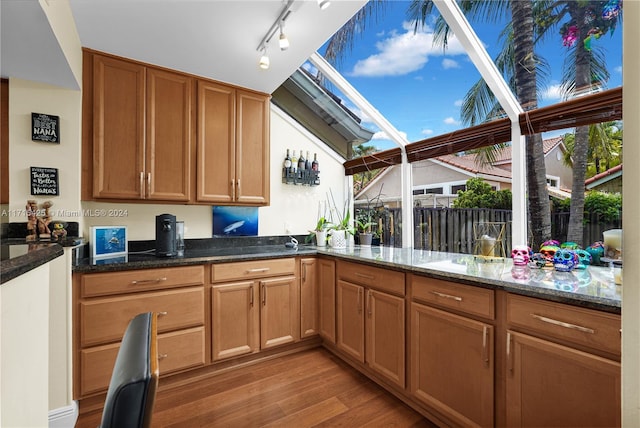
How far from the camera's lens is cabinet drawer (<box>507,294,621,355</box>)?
1177 millimetres

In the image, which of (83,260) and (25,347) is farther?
(83,260)

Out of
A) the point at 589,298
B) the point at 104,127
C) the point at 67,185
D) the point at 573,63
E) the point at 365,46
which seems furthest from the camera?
the point at 365,46

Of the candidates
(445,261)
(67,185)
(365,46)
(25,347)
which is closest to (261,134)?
(365,46)

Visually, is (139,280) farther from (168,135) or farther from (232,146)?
(232,146)

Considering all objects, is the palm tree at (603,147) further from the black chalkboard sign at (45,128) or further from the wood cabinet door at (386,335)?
the black chalkboard sign at (45,128)

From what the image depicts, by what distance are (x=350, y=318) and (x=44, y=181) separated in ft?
7.62

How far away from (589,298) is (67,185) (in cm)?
293

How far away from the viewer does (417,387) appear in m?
1.88

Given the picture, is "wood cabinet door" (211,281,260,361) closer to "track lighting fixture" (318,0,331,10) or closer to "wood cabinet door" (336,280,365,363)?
"wood cabinet door" (336,280,365,363)

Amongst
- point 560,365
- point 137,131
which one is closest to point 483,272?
point 560,365

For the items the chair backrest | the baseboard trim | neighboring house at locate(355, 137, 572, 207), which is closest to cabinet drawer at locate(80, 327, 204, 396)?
the baseboard trim

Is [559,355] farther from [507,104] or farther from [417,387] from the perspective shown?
[507,104]

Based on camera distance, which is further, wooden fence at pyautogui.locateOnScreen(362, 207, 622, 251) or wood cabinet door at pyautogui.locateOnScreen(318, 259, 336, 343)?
wood cabinet door at pyautogui.locateOnScreen(318, 259, 336, 343)

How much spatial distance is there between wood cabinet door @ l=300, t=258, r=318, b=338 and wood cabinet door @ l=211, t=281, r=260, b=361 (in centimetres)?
42
